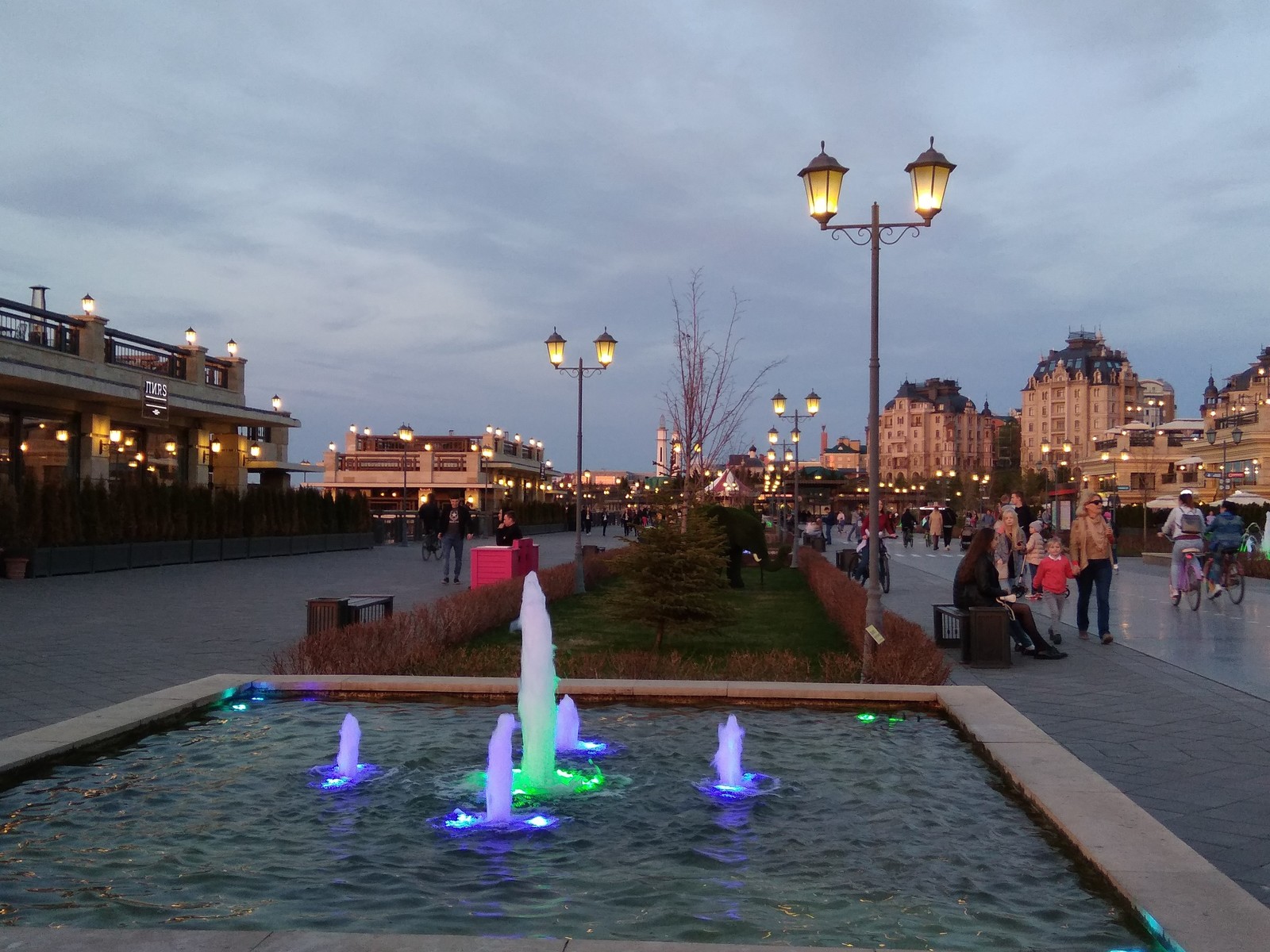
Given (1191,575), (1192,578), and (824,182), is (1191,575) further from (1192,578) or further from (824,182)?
(824,182)

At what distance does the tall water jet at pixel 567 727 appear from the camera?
25.3ft

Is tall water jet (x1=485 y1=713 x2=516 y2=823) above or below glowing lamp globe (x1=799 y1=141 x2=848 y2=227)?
below

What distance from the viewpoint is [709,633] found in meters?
14.5

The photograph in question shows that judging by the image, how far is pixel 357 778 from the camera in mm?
6781

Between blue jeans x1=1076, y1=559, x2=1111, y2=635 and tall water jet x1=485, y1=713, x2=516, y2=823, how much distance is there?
974cm

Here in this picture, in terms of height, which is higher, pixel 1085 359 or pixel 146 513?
pixel 1085 359

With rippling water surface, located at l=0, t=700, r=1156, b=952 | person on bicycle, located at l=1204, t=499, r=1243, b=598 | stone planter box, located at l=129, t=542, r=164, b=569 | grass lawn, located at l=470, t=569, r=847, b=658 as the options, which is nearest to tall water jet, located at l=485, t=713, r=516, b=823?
rippling water surface, located at l=0, t=700, r=1156, b=952

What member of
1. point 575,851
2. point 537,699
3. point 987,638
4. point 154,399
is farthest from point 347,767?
point 154,399

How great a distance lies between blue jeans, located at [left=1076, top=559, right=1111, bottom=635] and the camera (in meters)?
13.6

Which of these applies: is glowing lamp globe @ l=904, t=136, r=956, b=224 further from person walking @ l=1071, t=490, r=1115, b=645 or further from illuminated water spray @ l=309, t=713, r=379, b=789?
illuminated water spray @ l=309, t=713, r=379, b=789

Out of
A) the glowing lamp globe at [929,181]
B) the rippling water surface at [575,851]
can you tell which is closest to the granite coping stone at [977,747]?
the rippling water surface at [575,851]

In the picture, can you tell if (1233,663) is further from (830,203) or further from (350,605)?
(350,605)

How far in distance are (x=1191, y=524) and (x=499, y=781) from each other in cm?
1605

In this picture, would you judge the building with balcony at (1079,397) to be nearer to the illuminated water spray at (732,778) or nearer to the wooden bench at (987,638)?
the wooden bench at (987,638)
